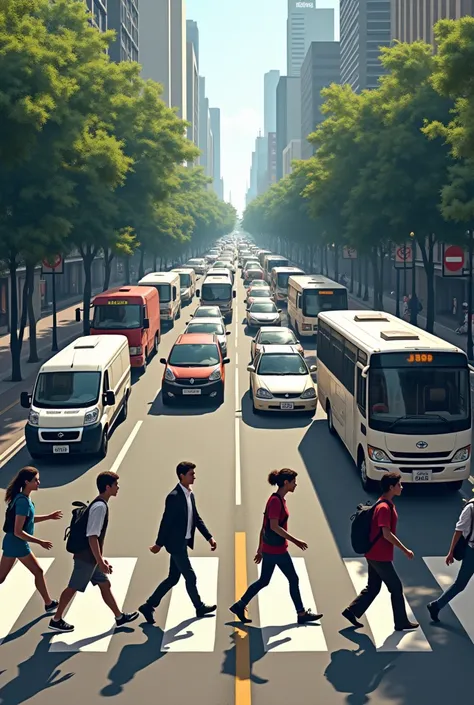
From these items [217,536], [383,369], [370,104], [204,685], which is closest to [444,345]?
[383,369]

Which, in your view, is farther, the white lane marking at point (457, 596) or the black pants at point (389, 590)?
the white lane marking at point (457, 596)

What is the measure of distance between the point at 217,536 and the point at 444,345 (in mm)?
5426

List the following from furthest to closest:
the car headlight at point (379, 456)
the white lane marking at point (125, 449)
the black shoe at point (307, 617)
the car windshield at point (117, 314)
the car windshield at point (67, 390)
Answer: the car windshield at point (117, 314), the car windshield at point (67, 390), the white lane marking at point (125, 449), the car headlight at point (379, 456), the black shoe at point (307, 617)

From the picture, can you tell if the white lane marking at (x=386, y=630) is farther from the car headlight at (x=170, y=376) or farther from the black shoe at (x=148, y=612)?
the car headlight at (x=170, y=376)

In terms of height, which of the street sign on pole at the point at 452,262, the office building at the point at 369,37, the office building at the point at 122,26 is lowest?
the street sign on pole at the point at 452,262

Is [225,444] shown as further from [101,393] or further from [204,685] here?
[204,685]

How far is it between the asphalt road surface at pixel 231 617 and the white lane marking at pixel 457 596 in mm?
32

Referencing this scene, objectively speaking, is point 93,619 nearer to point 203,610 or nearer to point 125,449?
point 203,610

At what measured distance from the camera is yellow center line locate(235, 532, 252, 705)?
8961 millimetres

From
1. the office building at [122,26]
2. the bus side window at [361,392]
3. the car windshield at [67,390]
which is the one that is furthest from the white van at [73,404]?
the office building at [122,26]

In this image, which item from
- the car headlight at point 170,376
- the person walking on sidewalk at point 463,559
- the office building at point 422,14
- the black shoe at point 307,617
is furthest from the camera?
the office building at point 422,14

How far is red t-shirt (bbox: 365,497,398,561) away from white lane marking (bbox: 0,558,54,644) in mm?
4183

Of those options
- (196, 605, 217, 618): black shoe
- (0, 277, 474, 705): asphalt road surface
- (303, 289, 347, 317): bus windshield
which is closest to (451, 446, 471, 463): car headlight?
(0, 277, 474, 705): asphalt road surface

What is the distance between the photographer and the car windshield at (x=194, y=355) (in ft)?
87.1
